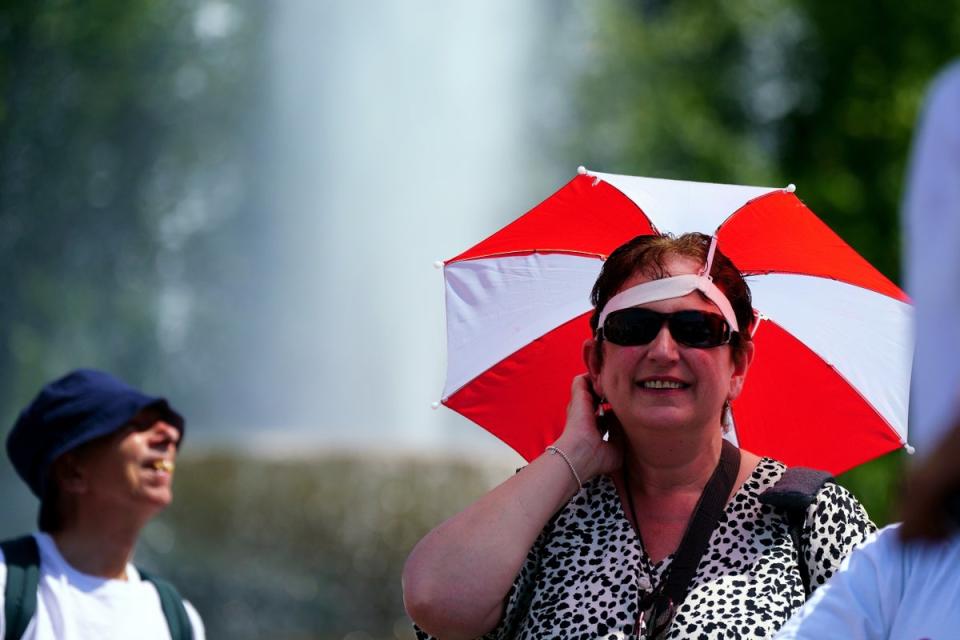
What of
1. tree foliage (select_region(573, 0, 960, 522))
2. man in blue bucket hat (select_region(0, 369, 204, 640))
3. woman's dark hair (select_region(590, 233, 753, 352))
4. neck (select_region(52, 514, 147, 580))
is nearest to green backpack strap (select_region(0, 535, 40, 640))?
man in blue bucket hat (select_region(0, 369, 204, 640))

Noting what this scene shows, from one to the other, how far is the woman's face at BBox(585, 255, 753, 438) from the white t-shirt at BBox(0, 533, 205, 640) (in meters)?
1.68

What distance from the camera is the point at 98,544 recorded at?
4.21 m

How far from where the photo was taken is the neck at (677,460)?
3.06 metres

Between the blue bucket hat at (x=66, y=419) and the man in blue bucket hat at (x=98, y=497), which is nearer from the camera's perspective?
the man in blue bucket hat at (x=98, y=497)

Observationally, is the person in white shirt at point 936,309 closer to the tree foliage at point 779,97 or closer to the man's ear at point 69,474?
the man's ear at point 69,474

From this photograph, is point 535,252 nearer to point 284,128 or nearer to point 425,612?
point 425,612

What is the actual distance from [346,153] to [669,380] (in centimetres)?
1888

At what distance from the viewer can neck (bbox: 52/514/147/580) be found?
4164 mm

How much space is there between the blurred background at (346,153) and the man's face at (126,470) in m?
11.2

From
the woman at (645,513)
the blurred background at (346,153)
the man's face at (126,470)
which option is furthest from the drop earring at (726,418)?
the blurred background at (346,153)

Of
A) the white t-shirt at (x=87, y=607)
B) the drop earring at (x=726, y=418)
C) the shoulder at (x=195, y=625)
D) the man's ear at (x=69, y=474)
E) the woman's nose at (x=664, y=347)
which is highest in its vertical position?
the woman's nose at (x=664, y=347)

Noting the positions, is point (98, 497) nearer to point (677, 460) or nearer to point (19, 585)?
point (19, 585)

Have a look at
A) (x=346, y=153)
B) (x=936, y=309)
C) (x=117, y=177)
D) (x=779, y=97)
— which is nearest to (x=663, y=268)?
(x=936, y=309)

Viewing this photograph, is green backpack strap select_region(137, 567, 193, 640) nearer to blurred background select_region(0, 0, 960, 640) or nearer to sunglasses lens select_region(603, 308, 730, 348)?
sunglasses lens select_region(603, 308, 730, 348)
